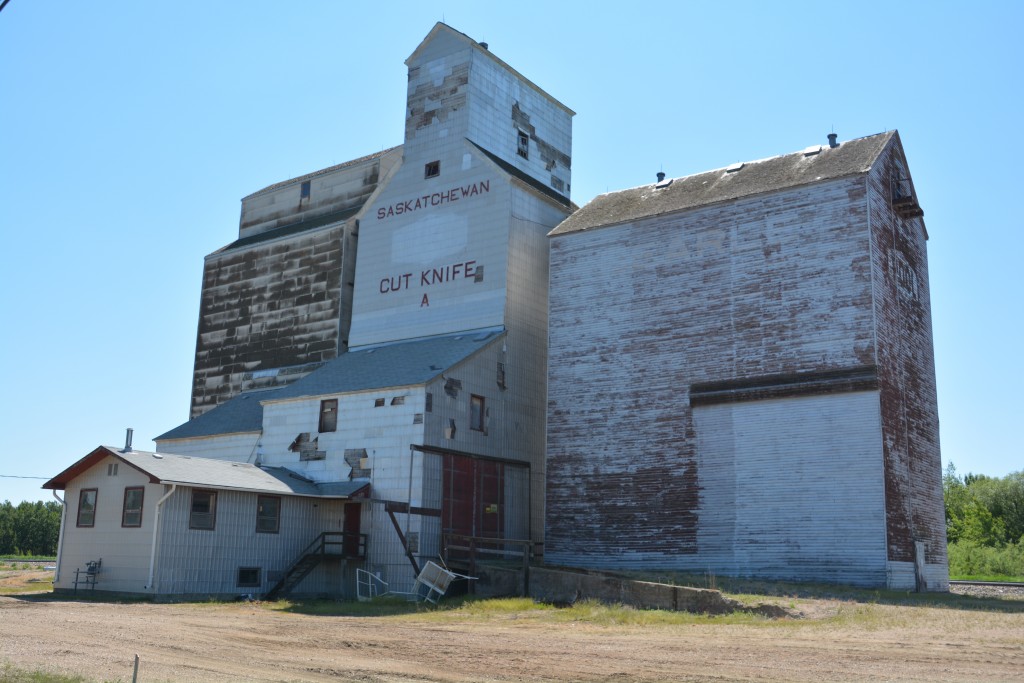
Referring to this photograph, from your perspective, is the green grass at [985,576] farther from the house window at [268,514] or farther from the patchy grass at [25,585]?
the patchy grass at [25,585]

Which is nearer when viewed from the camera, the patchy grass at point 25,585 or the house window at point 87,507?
the house window at point 87,507

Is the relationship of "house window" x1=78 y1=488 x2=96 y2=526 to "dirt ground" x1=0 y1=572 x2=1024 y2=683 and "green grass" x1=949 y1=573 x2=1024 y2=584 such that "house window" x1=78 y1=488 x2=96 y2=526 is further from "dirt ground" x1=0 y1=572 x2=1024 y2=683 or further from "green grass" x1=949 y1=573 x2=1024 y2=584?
"green grass" x1=949 y1=573 x2=1024 y2=584

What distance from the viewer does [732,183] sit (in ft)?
116

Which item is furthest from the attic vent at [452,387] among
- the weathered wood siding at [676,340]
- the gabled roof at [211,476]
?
the gabled roof at [211,476]

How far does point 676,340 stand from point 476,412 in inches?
309

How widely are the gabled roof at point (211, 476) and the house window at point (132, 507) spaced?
102 cm

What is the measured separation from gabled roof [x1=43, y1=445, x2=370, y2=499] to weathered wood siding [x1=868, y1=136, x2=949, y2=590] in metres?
17.5

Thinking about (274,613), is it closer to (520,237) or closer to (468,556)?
(468,556)

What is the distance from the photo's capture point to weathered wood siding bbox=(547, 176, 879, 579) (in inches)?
1224

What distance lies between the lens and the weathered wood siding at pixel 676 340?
31.1 m

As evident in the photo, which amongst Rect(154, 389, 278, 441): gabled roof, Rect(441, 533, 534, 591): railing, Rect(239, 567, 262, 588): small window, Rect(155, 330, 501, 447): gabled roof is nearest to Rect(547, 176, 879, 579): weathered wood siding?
Rect(441, 533, 534, 591): railing

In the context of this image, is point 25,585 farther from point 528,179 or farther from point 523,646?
point 528,179

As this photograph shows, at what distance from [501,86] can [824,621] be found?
3023 centimetres

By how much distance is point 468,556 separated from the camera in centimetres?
3319
